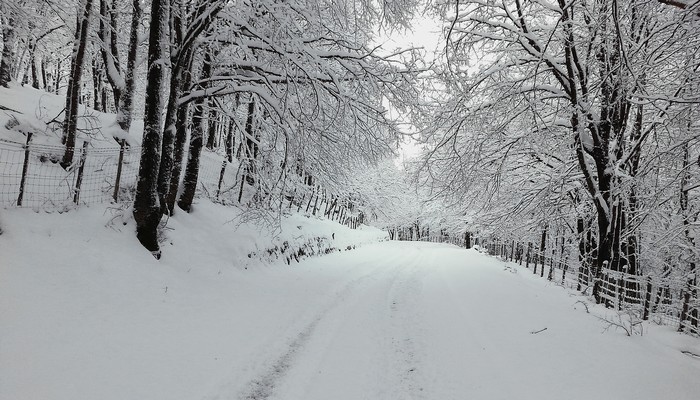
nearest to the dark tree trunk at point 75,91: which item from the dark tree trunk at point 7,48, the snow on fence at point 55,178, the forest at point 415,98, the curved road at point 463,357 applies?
the forest at point 415,98

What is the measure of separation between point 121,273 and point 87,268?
507 millimetres

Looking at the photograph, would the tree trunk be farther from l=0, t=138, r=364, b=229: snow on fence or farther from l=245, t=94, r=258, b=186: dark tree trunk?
l=245, t=94, r=258, b=186: dark tree trunk

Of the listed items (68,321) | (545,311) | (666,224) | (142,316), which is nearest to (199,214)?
(142,316)

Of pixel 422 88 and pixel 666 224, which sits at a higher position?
pixel 422 88

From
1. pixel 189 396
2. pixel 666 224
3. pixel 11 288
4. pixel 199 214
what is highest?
pixel 666 224

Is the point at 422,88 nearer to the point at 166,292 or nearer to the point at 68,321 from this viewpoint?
the point at 166,292

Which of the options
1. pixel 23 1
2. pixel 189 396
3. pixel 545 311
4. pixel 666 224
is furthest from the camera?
pixel 666 224

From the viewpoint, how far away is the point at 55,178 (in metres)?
7.56

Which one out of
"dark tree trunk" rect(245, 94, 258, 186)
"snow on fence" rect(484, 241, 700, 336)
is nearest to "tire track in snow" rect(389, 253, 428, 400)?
"snow on fence" rect(484, 241, 700, 336)

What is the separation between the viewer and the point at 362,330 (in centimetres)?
628

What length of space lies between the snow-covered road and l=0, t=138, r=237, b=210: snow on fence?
2032 mm

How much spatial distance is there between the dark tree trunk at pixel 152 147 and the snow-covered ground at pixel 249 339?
362 millimetres

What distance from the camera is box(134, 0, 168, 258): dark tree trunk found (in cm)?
705

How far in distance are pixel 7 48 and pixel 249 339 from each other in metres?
13.2
